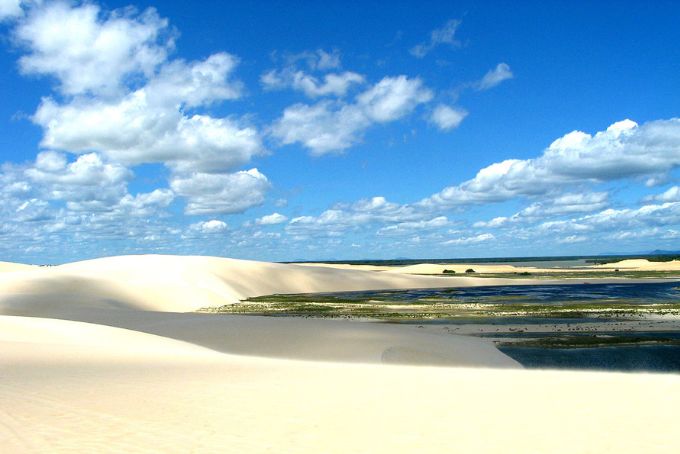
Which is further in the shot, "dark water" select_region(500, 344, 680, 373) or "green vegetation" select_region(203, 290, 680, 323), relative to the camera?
"green vegetation" select_region(203, 290, 680, 323)

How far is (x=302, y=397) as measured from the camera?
13461 mm

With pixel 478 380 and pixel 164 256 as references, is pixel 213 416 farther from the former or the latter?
pixel 164 256

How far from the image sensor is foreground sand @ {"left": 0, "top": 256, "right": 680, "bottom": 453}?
9.73 meters

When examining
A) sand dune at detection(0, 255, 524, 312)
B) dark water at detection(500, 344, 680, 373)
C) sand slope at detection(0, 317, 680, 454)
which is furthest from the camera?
sand dune at detection(0, 255, 524, 312)

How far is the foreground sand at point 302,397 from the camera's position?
9727 mm

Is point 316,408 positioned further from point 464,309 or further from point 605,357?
point 464,309

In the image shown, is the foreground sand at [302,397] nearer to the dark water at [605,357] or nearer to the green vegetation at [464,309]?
the dark water at [605,357]

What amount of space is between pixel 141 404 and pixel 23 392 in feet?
8.35

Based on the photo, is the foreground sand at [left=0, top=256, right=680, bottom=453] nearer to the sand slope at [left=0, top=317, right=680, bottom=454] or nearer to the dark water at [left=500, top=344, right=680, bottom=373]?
the sand slope at [left=0, top=317, right=680, bottom=454]

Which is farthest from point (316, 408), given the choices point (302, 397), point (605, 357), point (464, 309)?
point (464, 309)

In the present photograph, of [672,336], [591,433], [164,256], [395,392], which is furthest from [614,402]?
[164,256]

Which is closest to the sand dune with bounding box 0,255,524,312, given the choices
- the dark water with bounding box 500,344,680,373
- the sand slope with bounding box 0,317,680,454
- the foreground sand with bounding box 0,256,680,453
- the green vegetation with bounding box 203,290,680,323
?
the green vegetation with bounding box 203,290,680,323

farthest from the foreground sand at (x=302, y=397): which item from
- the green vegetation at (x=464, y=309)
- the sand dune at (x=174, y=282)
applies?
the sand dune at (x=174, y=282)

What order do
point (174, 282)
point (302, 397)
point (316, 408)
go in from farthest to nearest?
point (174, 282)
point (302, 397)
point (316, 408)
